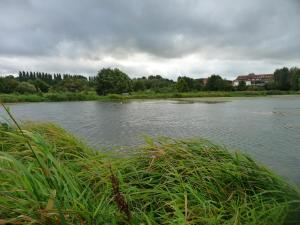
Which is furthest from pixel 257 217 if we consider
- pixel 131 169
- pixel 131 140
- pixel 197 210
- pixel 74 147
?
pixel 131 140

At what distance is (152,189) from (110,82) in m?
67.7

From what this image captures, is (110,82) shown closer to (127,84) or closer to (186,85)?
(127,84)

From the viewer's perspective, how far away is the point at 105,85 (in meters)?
70.2

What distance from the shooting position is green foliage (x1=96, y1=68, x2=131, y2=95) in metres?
69.9

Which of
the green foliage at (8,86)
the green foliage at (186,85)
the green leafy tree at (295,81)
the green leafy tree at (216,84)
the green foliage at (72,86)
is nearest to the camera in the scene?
the green foliage at (8,86)

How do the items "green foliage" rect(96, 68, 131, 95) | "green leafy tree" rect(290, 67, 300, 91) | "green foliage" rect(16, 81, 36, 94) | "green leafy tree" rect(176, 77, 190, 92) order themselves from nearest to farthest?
"green foliage" rect(16, 81, 36, 94) → "green foliage" rect(96, 68, 131, 95) → "green leafy tree" rect(176, 77, 190, 92) → "green leafy tree" rect(290, 67, 300, 91)

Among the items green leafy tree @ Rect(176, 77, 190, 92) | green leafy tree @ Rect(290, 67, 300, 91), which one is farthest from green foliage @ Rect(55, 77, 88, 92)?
green leafy tree @ Rect(290, 67, 300, 91)

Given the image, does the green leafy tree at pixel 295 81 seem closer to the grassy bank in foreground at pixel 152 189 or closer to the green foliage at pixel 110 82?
the green foliage at pixel 110 82

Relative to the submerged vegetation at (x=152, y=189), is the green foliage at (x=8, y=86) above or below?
above

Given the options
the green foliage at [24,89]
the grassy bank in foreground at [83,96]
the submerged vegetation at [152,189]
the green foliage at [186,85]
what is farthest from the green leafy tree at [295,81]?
the submerged vegetation at [152,189]

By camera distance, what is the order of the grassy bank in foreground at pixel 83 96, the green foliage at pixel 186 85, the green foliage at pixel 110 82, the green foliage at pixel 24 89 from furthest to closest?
the green foliage at pixel 186 85
the green foliage at pixel 110 82
the green foliage at pixel 24 89
the grassy bank in foreground at pixel 83 96

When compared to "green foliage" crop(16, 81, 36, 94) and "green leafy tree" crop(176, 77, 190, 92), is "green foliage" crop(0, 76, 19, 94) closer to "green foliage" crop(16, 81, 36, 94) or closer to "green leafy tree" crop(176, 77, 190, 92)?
"green foliage" crop(16, 81, 36, 94)

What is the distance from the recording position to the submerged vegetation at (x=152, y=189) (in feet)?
7.26

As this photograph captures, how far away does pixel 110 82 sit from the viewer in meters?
69.7
